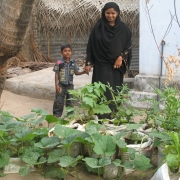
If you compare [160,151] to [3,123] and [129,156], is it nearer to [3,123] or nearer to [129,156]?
[129,156]

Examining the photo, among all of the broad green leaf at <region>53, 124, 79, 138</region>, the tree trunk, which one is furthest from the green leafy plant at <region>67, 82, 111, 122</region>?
the tree trunk

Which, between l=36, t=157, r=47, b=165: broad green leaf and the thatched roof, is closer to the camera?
l=36, t=157, r=47, b=165: broad green leaf

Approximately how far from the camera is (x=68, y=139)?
2246 millimetres

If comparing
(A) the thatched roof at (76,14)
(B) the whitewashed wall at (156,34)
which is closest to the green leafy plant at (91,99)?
(B) the whitewashed wall at (156,34)

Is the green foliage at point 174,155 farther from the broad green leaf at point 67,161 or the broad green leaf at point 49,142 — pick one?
the broad green leaf at point 49,142

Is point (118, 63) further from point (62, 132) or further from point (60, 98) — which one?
point (62, 132)

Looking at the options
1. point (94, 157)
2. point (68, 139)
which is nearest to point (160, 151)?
point (94, 157)

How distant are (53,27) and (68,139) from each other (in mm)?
7651

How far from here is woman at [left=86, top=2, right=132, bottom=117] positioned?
12.6 ft

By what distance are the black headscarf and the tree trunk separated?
1922 mm

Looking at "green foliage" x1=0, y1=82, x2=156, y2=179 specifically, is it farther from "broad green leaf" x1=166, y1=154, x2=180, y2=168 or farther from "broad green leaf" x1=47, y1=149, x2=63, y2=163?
"broad green leaf" x1=166, y1=154, x2=180, y2=168

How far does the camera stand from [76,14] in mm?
8992

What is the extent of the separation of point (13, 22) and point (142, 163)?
1.32m

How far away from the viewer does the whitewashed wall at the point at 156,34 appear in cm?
471
